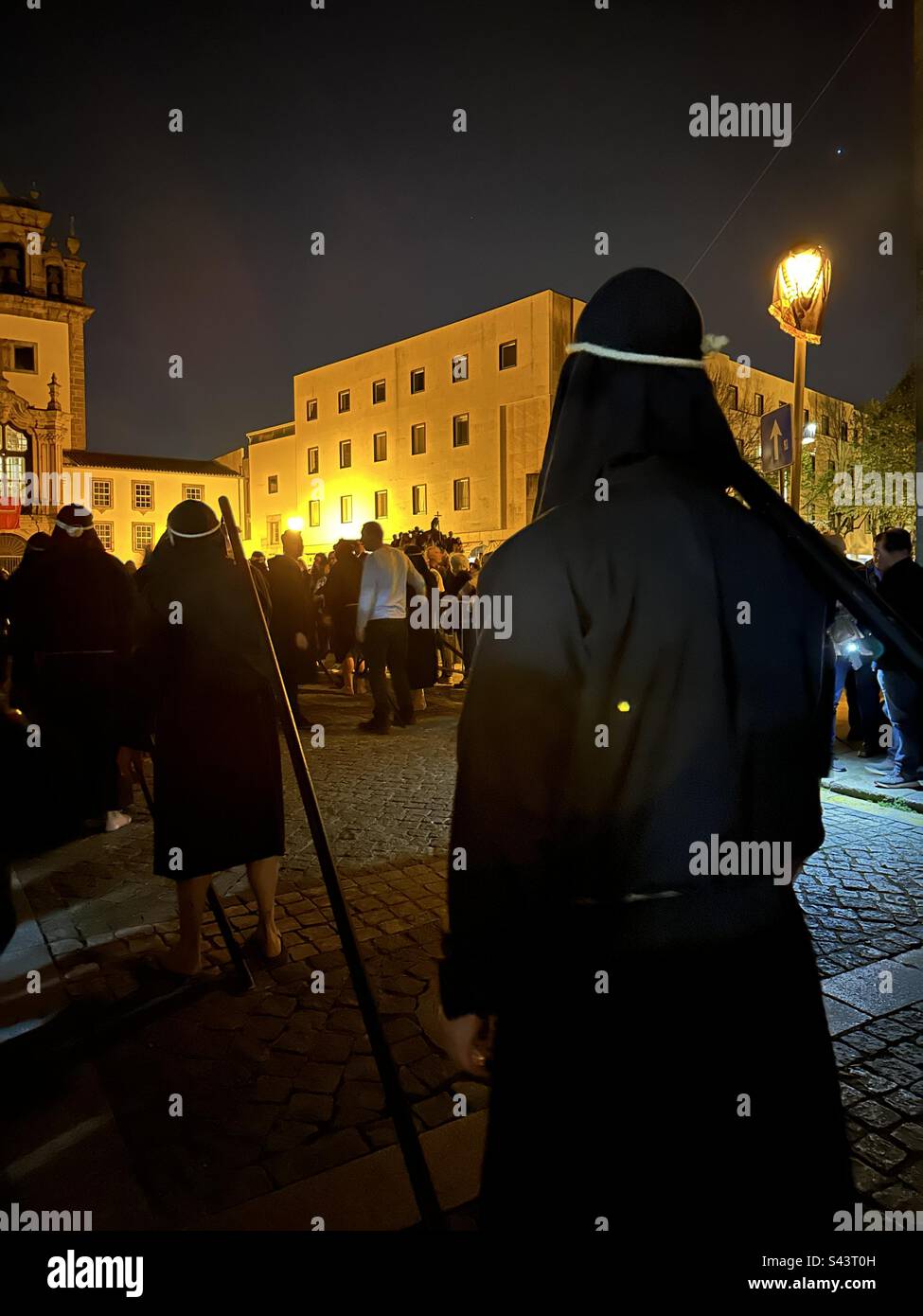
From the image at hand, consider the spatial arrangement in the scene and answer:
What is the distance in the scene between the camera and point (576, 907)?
134 cm

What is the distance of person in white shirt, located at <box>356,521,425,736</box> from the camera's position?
971 centimetres

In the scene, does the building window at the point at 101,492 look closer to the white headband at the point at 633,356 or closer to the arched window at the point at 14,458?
the arched window at the point at 14,458

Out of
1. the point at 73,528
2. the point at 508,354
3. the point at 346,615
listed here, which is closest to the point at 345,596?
the point at 346,615

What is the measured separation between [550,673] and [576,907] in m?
0.40

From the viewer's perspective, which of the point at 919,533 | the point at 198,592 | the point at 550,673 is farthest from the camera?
the point at 919,533

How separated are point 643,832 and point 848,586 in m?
0.54

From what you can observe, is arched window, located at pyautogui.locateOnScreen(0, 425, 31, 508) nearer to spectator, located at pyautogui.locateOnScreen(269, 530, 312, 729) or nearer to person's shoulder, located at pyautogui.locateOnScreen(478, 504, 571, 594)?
spectator, located at pyautogui.locateOnScreen(269, 530, 312, 729)

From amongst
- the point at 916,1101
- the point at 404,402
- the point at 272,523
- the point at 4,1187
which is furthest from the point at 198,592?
the point at 272,523

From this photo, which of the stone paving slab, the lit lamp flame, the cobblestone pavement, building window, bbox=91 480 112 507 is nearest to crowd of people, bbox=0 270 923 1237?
the cobblestone pavement

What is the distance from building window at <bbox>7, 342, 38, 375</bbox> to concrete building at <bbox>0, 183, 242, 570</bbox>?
0.05m

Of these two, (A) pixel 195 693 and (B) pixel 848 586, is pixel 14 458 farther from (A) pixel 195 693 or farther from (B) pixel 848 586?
(B) pixel 848 586

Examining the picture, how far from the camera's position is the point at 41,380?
152ft

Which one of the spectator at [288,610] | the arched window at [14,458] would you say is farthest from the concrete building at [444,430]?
the spectator at [288,610]

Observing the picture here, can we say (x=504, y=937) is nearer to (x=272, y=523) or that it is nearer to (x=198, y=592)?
A: (x=198, y=592)
